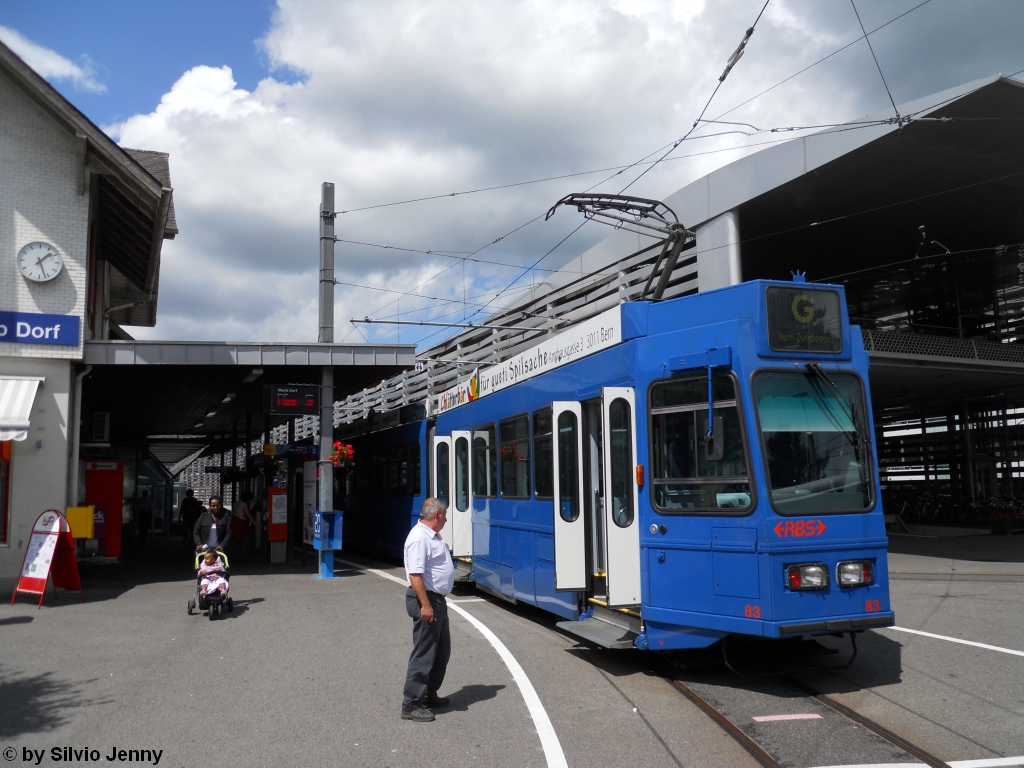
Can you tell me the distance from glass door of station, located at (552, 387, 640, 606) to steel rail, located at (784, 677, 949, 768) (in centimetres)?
149

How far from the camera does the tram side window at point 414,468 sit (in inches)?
643

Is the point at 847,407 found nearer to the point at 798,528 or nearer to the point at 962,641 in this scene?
the point at 798,528

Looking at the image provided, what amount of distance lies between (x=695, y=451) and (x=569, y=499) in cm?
192

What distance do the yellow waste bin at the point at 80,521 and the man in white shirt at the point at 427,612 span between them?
9457 mm

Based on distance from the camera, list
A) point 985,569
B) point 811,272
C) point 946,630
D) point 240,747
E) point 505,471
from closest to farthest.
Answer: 1. point 240,747
2. point 946,630
3. point 505,471
4. point 985,569
5. point 811,272

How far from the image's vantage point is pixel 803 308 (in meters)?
7.29

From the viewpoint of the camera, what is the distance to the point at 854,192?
20125 mm

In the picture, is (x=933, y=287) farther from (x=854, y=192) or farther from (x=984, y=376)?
(x=854, y=192)

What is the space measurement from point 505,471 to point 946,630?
5283mm

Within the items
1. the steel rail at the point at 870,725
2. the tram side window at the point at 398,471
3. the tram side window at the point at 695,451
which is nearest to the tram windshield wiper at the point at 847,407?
the tram side window at the point at 695,451

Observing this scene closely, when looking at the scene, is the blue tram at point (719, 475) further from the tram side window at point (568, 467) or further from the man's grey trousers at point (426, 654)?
the man's grey trousers at point (426, 654)

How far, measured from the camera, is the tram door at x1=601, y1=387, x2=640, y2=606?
24.6 feet

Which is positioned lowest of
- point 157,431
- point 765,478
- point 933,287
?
point 765,478

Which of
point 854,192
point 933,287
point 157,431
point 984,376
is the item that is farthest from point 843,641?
point 157,431
